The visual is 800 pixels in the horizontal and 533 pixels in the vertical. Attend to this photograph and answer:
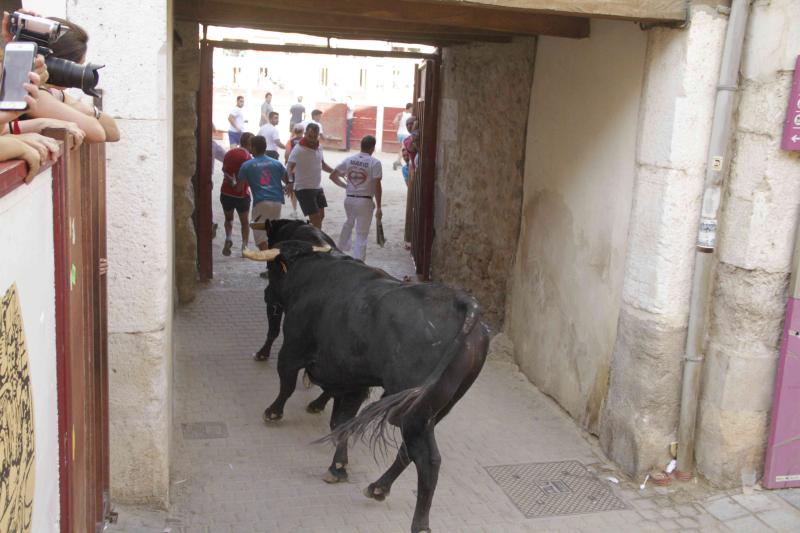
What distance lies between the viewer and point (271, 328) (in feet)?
22.4

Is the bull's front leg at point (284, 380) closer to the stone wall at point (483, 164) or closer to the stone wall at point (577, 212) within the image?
the stone wall at point (577, 212)

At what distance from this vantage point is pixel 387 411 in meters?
4.15

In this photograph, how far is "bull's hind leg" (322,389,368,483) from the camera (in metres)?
5.03

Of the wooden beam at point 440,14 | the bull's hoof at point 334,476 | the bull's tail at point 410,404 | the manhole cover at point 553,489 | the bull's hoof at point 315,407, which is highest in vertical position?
the wooden beam at point 440,14

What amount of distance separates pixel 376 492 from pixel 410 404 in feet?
2.88

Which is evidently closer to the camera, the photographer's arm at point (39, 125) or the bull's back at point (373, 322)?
the photographer's arm at point (39, 125)

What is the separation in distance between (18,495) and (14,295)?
468 millimetres

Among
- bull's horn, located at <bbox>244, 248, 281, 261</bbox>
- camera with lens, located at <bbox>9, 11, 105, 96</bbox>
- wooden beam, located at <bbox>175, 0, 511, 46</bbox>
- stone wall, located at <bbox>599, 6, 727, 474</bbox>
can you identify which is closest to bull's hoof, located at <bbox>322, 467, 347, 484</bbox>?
bull's horn, located at <bbox>244, 248, 281, 261</bbox>

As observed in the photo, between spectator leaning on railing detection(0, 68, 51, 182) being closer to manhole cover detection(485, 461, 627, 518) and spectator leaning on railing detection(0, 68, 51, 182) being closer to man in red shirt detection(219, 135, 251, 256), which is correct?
manhole cover detection(485, 461, 627, 518)

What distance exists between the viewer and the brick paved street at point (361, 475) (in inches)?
183

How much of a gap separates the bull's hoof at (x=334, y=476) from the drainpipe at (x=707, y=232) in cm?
213

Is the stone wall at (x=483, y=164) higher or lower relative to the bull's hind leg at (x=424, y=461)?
higher

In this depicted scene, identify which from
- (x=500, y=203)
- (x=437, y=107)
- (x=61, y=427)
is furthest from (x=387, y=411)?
(x=437, y=107)

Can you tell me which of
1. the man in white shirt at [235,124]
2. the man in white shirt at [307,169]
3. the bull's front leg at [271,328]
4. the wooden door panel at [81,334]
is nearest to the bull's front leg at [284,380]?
the bull's front leg at [271,328]
